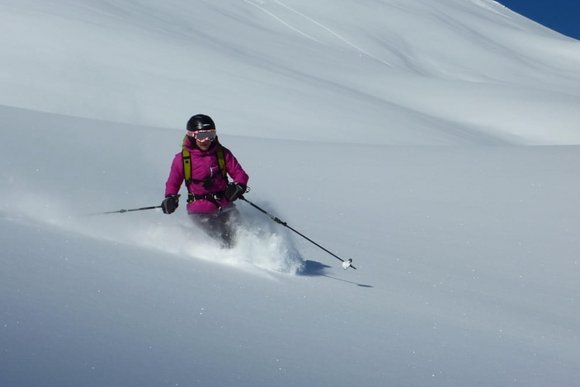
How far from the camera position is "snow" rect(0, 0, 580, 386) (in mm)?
3721

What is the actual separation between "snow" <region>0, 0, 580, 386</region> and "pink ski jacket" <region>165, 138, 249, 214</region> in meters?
0.29

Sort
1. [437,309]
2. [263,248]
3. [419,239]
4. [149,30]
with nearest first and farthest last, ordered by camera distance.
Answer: [437,309], [263,248], [419,239], [149,30]

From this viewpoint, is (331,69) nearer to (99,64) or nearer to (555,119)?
(555,119)

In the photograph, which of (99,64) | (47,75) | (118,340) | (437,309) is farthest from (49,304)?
(99,64)

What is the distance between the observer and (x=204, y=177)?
7199mm

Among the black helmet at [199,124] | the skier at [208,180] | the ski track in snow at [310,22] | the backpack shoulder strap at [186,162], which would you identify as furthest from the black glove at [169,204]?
the ski track in snow at [310,22]

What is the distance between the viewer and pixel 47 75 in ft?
53.3

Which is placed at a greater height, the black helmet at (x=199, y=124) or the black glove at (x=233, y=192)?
the black helmet at (x=199, y=124)

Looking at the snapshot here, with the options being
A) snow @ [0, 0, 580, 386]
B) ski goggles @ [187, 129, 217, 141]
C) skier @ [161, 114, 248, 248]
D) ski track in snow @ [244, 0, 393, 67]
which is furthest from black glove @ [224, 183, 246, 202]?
ski track in snow @ [244, 0, 393, 67]

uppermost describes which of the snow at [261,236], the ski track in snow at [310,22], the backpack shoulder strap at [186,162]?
the ski track in snow at [310,22]

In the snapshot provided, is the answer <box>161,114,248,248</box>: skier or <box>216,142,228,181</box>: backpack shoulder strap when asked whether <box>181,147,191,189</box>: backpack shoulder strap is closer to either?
<box>161,114,248,248</box>: skier

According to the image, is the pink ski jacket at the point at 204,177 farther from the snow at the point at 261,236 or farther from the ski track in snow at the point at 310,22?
the ski track in snow at the point at 310,22

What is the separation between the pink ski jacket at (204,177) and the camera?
7.11 m

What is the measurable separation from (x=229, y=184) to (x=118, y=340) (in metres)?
3.78
